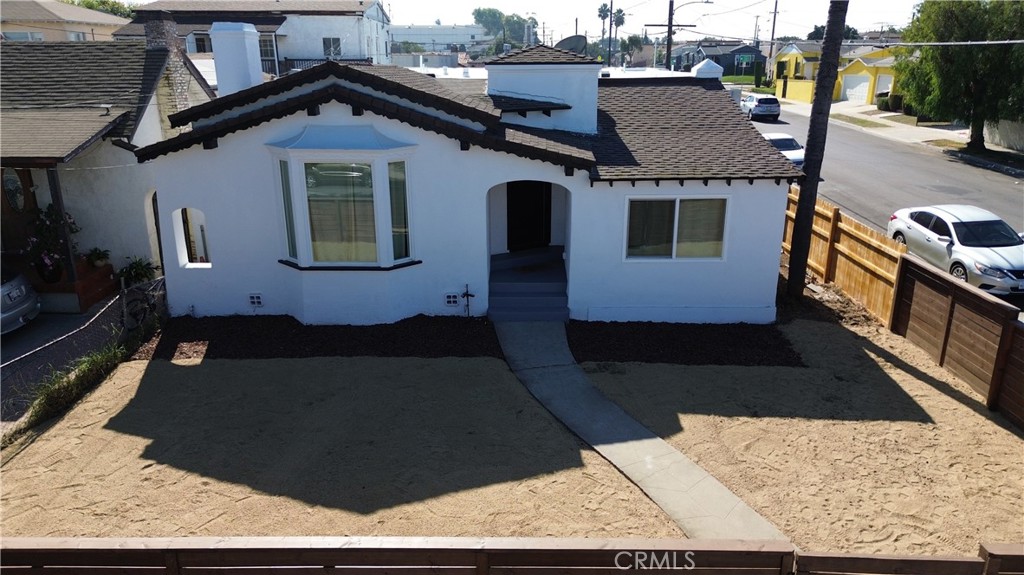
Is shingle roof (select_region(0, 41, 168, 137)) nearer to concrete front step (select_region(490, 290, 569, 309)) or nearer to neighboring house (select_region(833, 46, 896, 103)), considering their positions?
concrete front step (select_region(490, 290, 569, 309))

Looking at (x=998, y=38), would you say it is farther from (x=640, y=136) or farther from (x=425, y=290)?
(x=425, y=290)

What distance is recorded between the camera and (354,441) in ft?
29.1

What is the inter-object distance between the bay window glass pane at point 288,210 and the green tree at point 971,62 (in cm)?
2898

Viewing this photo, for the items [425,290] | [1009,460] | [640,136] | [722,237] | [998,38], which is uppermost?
[998,38]

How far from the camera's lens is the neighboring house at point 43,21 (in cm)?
4128

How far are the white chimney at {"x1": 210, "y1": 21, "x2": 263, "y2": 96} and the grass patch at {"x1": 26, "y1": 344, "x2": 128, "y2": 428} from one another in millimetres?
5736

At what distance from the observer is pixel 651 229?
492 inches

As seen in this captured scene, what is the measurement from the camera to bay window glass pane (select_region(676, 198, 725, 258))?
12336 millimetres

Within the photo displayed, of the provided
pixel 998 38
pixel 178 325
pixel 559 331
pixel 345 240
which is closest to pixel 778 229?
pixel 559 331

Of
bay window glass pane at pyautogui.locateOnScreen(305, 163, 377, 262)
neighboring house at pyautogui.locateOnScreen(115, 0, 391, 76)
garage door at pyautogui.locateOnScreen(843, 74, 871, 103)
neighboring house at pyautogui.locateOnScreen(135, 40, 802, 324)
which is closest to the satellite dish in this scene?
neighboring house at pyautogui.locateOnScreen(135, 40, 802, 324)

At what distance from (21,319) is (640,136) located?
12025 mm

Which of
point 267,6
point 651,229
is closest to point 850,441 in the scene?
point 651,229

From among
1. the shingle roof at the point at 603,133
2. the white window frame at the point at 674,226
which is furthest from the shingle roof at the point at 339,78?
the white window frame at the point at 674,226

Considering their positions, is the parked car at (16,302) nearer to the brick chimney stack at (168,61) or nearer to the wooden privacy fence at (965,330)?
the brick chimney stack at (168,61)
